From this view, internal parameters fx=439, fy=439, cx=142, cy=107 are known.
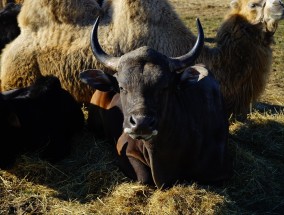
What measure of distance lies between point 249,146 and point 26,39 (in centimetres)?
355

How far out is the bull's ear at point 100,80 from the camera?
4.21 m

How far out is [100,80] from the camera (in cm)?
425

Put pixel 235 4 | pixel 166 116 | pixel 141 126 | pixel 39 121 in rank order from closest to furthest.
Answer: pixel 141 126
pixel 166 116
pixel 39 121
pixel 235 4

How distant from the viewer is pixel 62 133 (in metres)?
5.42

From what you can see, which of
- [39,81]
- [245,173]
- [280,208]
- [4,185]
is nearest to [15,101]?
[39,81]

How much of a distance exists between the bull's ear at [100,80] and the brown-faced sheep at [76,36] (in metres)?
1.78

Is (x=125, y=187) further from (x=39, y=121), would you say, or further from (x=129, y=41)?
(x=129, y=41)

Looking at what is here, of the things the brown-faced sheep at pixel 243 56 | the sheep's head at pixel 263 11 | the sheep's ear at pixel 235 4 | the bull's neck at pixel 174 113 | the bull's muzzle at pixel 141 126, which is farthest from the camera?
the sheep's ear at pixel 235 4

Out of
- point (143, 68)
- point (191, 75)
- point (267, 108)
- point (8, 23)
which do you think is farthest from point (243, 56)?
point (8, 23)

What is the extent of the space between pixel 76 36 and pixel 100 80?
2213 millimetres

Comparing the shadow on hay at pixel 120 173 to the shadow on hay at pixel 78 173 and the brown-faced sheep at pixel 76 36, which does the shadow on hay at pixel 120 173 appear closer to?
the shadow on hay at pixel 78 173

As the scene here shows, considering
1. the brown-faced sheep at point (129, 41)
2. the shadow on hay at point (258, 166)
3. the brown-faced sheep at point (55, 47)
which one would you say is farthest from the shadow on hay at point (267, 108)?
the brown-faced sheep at point (55, 47)

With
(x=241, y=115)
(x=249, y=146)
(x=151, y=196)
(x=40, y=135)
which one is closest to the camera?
(x=151, y=196)

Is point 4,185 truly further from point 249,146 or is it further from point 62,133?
point 249,146
